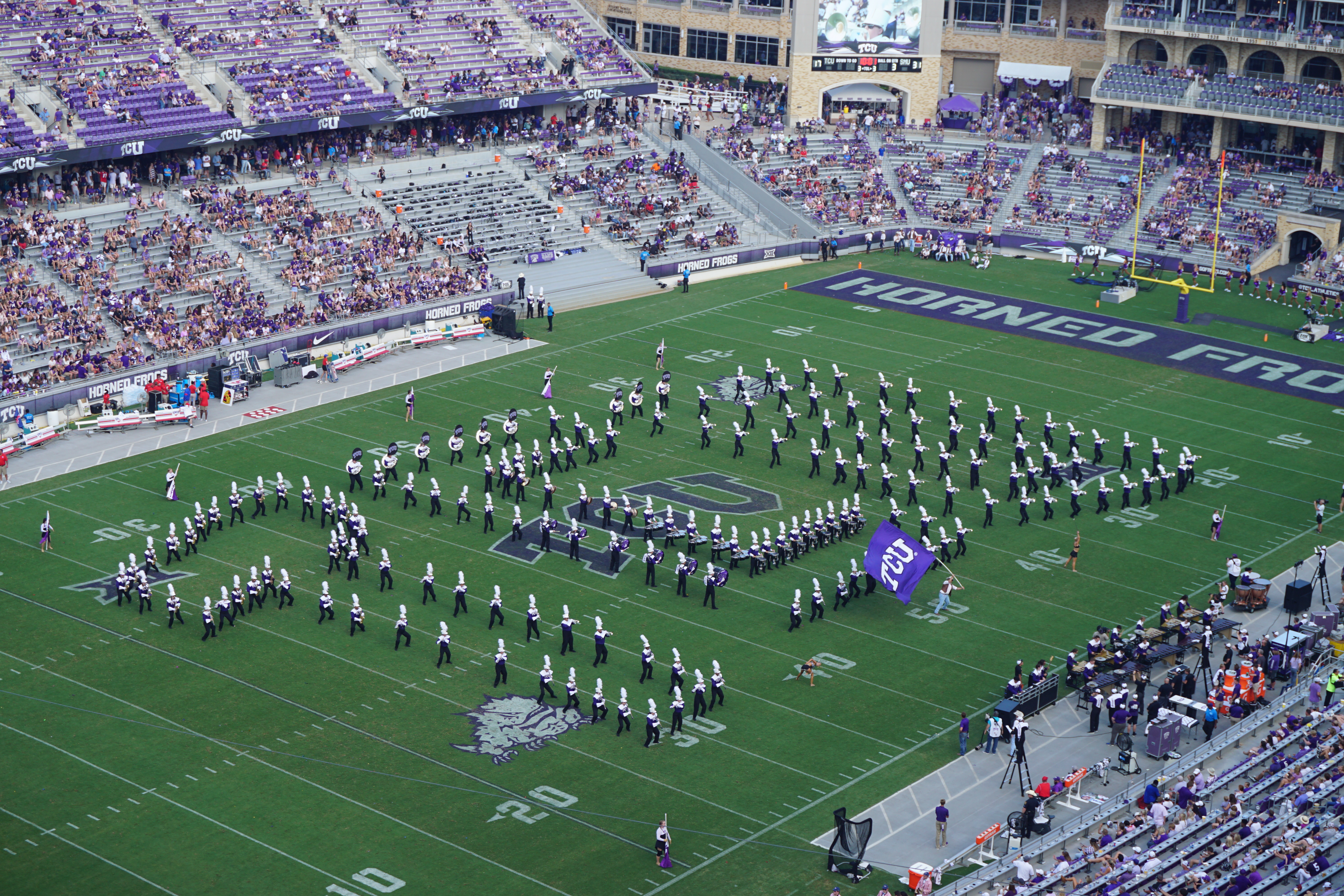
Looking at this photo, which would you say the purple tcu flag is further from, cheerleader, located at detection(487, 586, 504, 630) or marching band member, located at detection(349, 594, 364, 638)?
marching band member, located at detection(349, 594, 364, 638)

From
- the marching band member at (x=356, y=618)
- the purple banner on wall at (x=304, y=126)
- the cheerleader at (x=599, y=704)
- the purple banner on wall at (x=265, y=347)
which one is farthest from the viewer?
the purple banner on wall at (x=304, y=126)

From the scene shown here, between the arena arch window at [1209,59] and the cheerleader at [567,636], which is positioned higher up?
the arena arch window at [1209,59]

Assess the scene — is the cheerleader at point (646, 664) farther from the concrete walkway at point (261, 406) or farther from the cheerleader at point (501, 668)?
the concrete walkway at point (261, 406)

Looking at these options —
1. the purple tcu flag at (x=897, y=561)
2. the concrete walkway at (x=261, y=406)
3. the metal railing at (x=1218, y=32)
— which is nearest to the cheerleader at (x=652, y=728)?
the purple tcu flag at (x=897, y=561)

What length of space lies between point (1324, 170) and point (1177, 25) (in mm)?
8676

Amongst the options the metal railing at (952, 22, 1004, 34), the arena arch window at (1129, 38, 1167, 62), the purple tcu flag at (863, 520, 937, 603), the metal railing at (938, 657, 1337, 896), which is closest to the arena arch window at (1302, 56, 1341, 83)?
the arena arch window at (1129, 38, 1167, 62)

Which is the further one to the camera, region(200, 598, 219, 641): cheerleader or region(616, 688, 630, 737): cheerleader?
region(200, 598, 219, 641): cheerleader

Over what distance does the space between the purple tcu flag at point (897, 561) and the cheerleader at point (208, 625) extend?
42.1 feet

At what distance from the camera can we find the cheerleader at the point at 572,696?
29562mm

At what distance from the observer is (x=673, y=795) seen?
2720 centimetres

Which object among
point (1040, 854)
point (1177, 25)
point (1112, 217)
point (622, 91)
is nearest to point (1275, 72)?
point (1177, 25)

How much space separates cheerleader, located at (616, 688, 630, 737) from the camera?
28859 mm

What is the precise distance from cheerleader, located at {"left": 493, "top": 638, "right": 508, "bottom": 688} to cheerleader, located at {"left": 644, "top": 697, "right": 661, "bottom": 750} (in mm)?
3191

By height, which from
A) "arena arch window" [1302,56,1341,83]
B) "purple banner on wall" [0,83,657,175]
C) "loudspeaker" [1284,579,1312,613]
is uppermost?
"arena arch window" [1302,56,1341,83]
